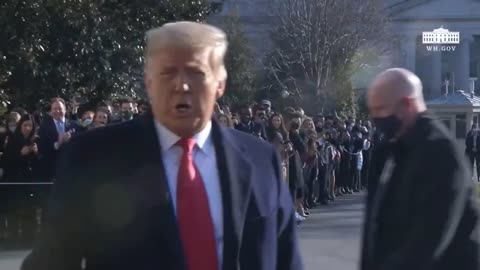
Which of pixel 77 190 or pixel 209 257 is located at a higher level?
pixel 77 190

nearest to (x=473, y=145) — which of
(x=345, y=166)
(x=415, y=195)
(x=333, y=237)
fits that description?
(x=345, y=166)

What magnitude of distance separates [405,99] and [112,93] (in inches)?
703

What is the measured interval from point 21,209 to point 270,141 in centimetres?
388

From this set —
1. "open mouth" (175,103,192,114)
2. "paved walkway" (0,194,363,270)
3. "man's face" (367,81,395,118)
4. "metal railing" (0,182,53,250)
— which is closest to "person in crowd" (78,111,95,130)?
"metal railing" (0,182,53,250)

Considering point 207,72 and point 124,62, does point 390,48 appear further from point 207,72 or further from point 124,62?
point 207,72

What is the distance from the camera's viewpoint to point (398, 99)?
531cm

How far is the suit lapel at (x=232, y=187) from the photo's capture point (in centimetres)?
368

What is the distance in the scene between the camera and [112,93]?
22844mm

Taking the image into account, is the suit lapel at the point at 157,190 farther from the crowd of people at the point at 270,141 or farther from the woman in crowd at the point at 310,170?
the woman in crowd at the point at 310,170

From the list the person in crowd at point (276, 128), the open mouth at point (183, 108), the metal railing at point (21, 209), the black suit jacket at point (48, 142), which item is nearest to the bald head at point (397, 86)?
the open mouth at point (183, 108)

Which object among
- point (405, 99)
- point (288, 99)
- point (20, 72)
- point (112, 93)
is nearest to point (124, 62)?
point (112, 93)

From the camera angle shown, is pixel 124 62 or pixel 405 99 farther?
pixel 124 62

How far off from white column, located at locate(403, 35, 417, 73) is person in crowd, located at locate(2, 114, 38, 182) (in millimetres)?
55076

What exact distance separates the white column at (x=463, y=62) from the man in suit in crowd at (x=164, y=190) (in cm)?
7238
